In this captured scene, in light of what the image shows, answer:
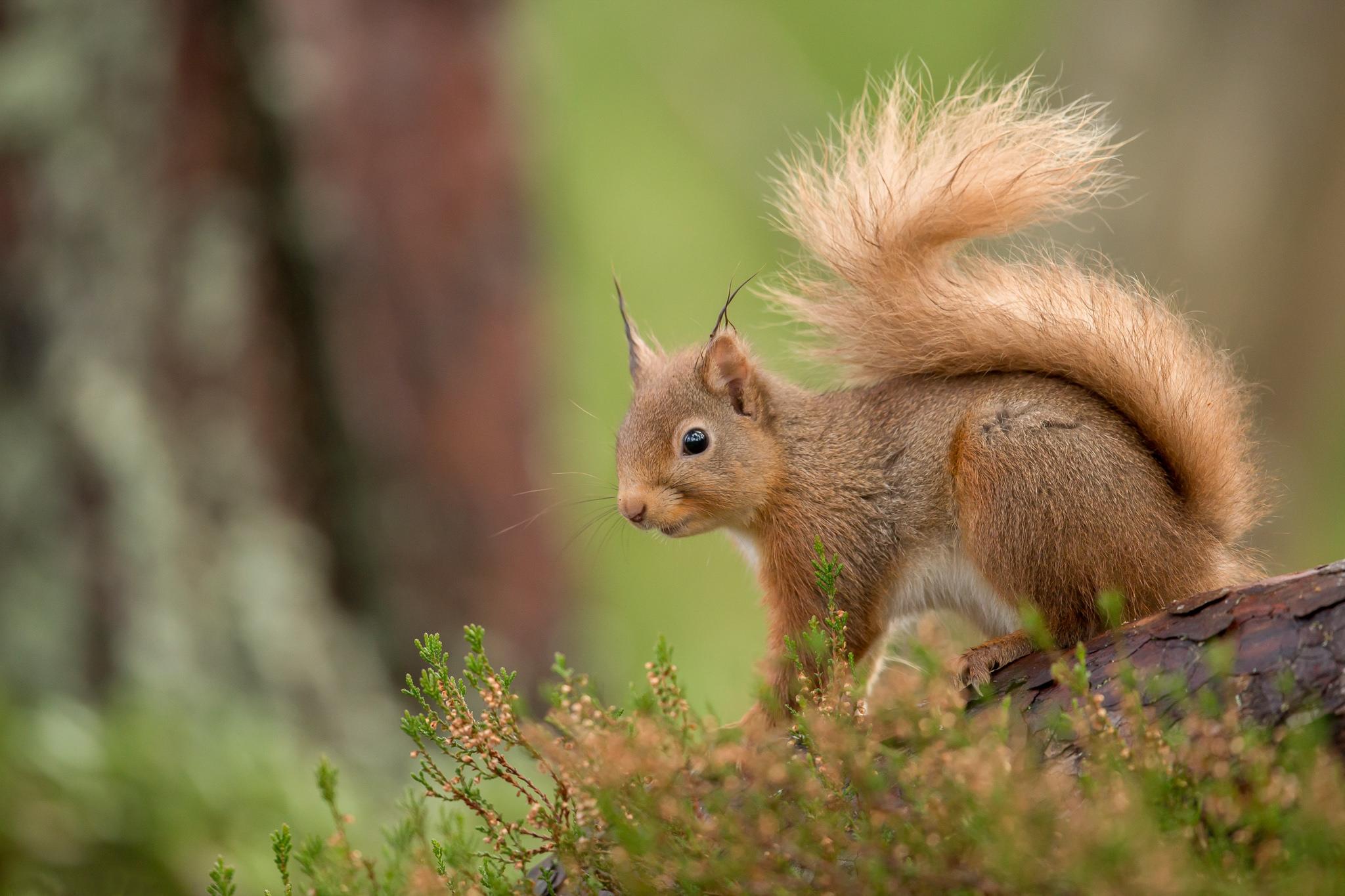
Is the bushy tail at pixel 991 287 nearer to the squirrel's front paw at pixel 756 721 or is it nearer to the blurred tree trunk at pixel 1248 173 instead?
the squirrel's front paw at pixel 756 721

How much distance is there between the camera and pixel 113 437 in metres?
3.57

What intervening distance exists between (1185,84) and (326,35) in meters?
3.46

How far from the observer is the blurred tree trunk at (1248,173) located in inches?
204

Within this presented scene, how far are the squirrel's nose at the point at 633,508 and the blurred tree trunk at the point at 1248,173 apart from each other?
3.74 metres

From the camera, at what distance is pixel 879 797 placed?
4.19 feet

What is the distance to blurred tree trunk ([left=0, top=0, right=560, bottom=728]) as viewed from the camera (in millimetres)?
3547

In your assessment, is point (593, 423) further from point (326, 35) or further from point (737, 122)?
point (326, 35)

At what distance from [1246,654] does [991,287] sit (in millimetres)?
768

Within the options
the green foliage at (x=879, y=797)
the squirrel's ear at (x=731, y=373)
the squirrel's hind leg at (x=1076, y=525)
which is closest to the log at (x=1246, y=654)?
the green foliage at (x=879, y=797)

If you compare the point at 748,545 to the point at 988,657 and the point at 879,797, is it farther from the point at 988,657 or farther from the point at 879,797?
the point at 879,797

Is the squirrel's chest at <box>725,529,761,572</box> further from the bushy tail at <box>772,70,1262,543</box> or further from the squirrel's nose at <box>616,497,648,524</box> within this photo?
the bushy tail at <box>772,70,1262,543</box>

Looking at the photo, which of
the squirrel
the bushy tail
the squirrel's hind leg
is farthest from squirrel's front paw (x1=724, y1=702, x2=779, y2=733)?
the bushy tail

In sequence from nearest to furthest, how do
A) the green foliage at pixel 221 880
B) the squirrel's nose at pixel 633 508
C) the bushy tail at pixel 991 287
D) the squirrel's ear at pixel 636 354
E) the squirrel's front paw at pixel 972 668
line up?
1. the green foliage at pixel 221 880
2. the squirrel's front paw at pixel 972 668
3. the bushy tail at pixel 991 287
4. the squirrel's nose at pixel 633 508
5. the squirrel's ear at pixel 636 354

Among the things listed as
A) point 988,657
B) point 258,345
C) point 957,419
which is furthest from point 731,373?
point 258,345
